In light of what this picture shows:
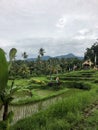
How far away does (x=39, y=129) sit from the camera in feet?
18.6

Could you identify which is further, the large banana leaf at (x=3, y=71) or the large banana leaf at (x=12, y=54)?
the large banana leaf at (x=12, y=54)

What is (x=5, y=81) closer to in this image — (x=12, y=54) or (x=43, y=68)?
(x=12, y=54)

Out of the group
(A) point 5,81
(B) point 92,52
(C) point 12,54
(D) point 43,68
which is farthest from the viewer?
(B) point 92,52

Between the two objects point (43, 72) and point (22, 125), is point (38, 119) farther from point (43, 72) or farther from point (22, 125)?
point (43, 72)

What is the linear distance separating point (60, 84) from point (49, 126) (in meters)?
20.8

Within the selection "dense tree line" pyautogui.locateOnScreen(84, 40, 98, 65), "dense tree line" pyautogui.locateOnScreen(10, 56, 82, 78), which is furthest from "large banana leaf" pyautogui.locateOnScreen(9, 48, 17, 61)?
"dense tree line" pyautogui.locateOnScreen(84, 40, 98, 65)

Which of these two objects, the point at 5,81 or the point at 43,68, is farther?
the point at 43,68

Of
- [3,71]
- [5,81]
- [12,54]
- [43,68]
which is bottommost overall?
[5,81]

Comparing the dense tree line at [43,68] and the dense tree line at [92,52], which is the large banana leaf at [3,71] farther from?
the dense tree line at [92,52]

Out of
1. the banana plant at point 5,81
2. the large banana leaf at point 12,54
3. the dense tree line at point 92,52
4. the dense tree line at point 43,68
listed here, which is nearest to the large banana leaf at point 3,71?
the banana plant at point 5,81

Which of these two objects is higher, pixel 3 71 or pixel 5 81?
pixel 3 71

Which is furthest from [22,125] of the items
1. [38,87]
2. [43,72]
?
[43,72]

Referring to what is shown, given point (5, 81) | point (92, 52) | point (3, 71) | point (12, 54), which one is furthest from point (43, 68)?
point (3, 71)

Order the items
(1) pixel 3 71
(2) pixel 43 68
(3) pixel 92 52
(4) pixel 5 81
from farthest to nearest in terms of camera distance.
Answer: (3) pixel 92 52
(2) pixel 43 68
(4) pixel 5 81
(1) pixel 3 71
